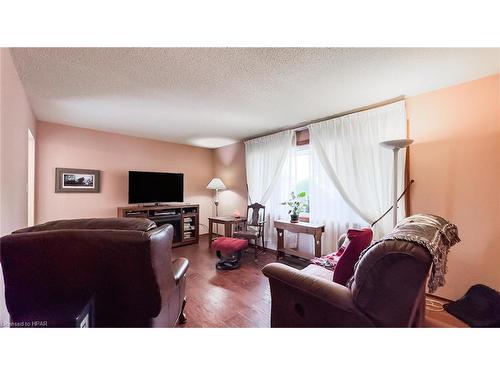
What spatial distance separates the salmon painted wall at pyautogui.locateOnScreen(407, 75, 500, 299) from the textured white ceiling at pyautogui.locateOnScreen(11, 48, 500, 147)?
0.19 metres

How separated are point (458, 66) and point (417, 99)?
18.3 inches

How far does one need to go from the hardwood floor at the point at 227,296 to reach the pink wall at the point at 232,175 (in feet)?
4.72

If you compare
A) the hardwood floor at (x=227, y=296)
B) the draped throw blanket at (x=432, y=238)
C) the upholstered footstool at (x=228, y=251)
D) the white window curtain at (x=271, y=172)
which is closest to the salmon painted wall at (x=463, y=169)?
the draped throw blanket at (x=432, y=238)

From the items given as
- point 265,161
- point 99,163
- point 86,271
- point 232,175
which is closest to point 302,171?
point 265,161

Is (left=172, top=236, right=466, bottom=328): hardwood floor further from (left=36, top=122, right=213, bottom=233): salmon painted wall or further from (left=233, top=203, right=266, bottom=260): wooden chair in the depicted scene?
(left=36, top=122, right=213, bottom=233): salmon painted wall

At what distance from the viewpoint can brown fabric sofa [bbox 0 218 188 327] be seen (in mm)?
914

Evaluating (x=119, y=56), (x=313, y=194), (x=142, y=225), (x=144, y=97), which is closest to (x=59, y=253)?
(x=142, y=225)

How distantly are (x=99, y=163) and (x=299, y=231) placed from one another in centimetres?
342

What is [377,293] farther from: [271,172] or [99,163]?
[99,163]

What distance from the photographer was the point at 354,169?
2.32 m

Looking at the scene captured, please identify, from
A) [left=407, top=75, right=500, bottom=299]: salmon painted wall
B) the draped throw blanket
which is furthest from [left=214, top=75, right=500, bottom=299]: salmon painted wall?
the draped throw blanket

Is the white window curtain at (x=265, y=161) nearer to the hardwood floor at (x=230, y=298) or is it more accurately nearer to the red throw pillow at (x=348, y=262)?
the hardwood floor at (x=230, y=298)

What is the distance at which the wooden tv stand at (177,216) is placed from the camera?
10.7ft

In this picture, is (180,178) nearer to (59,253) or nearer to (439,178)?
(59,253)
